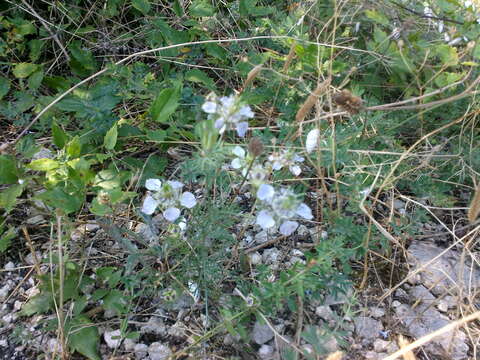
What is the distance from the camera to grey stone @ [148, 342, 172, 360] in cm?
139

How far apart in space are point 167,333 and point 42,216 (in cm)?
65

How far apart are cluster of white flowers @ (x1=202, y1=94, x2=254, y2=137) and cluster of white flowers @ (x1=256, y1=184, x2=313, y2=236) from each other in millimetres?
185

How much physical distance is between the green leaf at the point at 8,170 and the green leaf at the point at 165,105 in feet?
1.55

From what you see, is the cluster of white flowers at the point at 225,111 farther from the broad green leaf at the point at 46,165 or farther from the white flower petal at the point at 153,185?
the broad green leaf at the point at 46,165

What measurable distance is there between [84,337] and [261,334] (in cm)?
51

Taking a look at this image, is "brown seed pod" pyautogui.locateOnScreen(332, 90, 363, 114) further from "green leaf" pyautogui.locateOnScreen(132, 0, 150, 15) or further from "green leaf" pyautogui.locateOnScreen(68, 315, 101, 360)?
"green leaf" pyautogui.locateOnScreen(132, 0, 150, 15)

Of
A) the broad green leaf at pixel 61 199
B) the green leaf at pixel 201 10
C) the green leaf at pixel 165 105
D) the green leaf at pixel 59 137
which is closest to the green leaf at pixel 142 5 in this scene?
the green leaf at pixel 201 10

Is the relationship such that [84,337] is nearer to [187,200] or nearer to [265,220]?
[187,200]

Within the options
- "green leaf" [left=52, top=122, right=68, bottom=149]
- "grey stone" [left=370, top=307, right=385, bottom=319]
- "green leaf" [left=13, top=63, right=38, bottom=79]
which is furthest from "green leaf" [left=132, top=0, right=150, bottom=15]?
"grey stone" [left=370, top=307, right=385, bottom=319]

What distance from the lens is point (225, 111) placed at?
117 centimetres

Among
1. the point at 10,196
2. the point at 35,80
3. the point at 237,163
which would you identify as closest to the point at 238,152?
the point at 237,163

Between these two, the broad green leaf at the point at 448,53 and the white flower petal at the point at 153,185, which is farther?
the broad green leaf at the point at 448,53

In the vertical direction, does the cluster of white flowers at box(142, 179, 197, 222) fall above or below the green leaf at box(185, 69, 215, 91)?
above

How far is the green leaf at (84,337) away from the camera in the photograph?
138 cm
